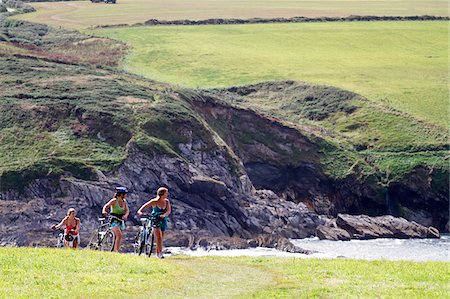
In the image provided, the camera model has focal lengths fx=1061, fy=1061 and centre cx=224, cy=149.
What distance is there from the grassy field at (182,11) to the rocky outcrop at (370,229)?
83.9 meters

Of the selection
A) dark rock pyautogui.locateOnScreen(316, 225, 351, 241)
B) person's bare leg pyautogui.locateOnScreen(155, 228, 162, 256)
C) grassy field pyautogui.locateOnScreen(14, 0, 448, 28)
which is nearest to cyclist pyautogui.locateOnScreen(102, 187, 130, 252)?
person's bare leg pyautogui.locateOnScreen(155, 228, 162, 256)

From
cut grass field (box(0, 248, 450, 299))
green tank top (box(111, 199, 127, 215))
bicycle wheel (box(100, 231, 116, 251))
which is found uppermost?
green tank top (box(111, 199, 127, 215))

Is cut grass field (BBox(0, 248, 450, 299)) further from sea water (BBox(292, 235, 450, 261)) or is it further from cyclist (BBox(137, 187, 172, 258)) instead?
sea water (BBox(292, 235, 450, 261))

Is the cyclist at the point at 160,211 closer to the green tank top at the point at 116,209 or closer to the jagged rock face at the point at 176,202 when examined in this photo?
the green tank top at the point at 116,209

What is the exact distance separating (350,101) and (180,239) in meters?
46.6

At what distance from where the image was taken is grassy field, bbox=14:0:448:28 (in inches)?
6629

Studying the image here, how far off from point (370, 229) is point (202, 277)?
5103cm

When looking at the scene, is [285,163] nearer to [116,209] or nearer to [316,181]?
[316,181]

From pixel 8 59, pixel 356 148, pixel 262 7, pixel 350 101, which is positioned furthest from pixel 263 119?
pixel 262 7

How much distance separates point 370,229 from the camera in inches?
3233

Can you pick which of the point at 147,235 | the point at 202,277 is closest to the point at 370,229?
the point at 147,235

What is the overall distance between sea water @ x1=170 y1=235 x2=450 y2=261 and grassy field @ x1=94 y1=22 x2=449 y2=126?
31.0 meters

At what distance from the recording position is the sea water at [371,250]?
6969cm

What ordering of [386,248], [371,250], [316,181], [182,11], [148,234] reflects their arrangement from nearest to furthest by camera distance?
[148,234] → [371,250] → [386,248] → [316,181] → [182,11]
